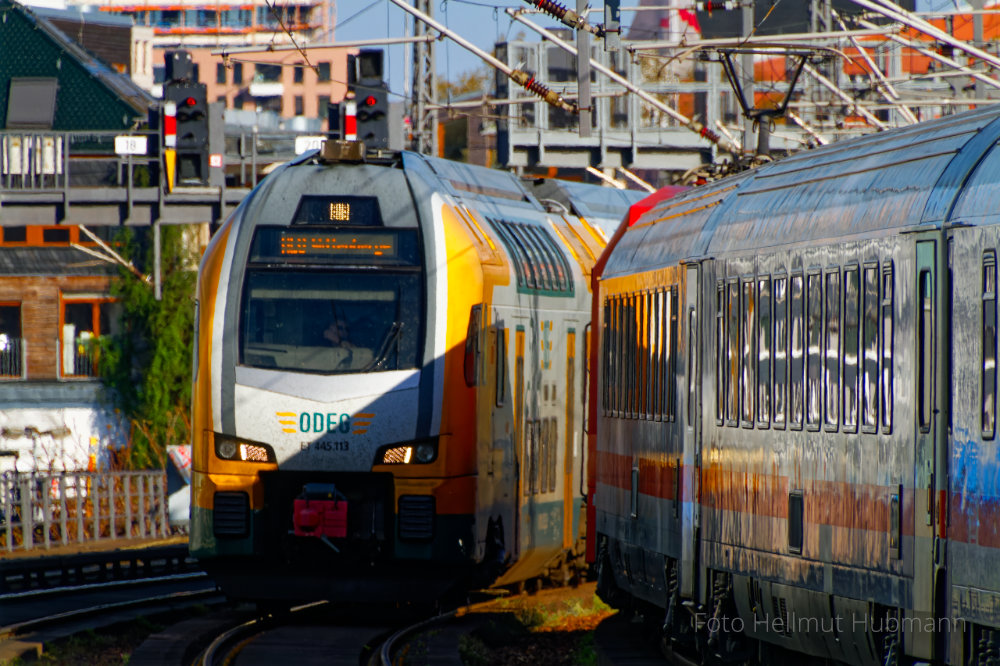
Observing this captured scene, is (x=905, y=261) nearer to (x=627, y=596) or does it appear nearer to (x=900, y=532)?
(x=900, y=532)

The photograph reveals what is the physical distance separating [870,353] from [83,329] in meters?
34.8

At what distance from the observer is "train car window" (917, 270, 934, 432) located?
26.4 ft

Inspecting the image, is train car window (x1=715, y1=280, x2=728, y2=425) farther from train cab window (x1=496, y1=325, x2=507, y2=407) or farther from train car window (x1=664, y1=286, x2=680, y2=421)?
train cab window (x1=496, y1=325, x2=507, y2=407)

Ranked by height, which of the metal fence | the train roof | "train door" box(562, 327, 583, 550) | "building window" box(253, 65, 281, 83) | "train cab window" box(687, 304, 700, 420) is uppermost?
"building window" box(253, 65, 281, 83)

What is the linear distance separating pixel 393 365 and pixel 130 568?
770 centimetres

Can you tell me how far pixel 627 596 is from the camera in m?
14.2

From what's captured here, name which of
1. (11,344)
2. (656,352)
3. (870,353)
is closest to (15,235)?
(11,344)

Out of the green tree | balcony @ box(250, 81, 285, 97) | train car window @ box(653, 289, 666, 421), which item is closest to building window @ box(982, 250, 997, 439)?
train car window @ box(653, 289, 666, 421)

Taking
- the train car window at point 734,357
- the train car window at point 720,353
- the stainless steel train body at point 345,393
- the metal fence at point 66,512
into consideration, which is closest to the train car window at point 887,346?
the train car window at point 734,357

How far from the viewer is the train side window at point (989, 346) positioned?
7.48 metres

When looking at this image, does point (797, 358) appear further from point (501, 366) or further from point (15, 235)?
point (15, 235)

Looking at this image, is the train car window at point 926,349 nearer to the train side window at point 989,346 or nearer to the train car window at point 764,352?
the train side window at point 989,346

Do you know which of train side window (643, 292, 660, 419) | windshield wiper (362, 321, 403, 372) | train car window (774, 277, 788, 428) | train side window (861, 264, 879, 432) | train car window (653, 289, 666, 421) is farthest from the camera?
windshield wiper (362, 321, 403, 372)

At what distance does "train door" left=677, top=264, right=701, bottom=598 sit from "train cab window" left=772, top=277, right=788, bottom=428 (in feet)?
4.56
